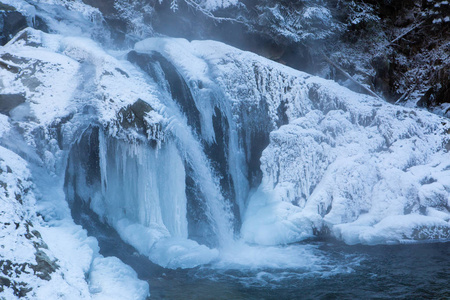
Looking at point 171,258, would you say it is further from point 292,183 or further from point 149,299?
point 292,183

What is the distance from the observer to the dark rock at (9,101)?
18.7 feet

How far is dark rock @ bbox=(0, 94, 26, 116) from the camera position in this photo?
570 cm

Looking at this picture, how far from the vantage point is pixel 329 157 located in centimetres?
761

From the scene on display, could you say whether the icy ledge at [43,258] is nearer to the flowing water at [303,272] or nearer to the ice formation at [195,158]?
the ice formation at [195,158]

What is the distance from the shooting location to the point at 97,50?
7.03m

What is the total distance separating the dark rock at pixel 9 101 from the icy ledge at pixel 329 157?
3.20m

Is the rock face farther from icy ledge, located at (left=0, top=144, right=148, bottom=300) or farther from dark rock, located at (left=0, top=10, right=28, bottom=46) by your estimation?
dark rock, located at (left=0, top=10, right=28, bottom=46)

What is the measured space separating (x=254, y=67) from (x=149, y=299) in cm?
548

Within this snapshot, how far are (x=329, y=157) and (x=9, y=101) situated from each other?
6100 millimetres

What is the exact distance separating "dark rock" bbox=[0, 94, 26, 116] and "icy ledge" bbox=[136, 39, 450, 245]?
3.20m

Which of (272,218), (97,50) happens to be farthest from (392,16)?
(97,50)

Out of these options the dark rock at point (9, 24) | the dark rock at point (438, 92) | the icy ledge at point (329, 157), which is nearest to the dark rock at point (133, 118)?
the icy ledge at point (329, 157)

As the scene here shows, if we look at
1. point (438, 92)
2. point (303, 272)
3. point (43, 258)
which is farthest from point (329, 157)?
point (438, 92)

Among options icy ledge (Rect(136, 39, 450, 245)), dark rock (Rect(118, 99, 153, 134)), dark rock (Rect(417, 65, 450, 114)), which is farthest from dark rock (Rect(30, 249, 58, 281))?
dark rock (Rect(417, 65, 450, 114))
